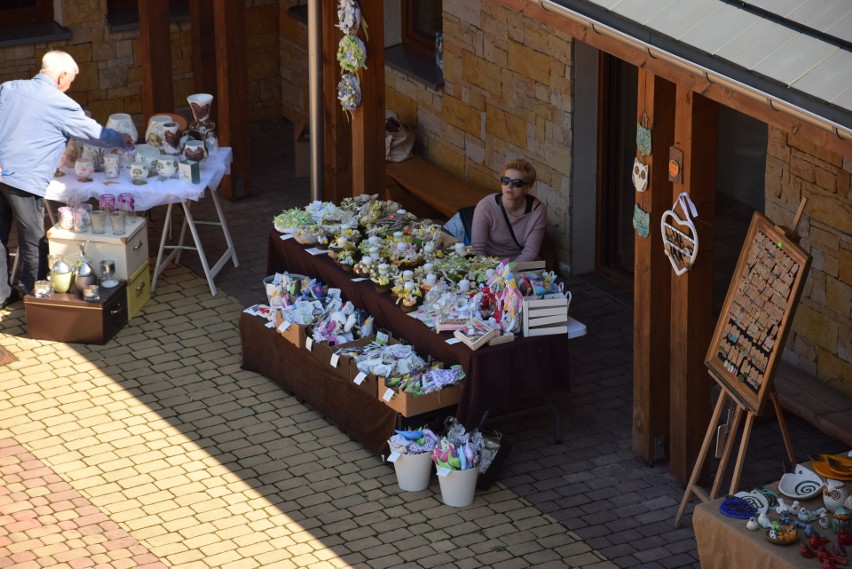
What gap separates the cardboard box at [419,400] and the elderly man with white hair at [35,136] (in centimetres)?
338

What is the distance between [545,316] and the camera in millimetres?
8562

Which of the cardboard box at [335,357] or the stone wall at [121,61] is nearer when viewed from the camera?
the cardboard box at [335,357]

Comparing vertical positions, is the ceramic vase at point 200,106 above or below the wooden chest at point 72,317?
above

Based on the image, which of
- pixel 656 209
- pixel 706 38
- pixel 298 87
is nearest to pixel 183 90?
pixel 298 87

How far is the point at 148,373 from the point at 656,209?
3.73m

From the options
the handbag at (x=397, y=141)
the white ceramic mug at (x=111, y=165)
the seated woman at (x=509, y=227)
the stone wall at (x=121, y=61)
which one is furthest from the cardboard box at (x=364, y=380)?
the stone wall at (x=121, y=61)

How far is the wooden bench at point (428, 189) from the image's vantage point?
11545mm

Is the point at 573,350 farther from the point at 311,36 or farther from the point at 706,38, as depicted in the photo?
the point at 706,38

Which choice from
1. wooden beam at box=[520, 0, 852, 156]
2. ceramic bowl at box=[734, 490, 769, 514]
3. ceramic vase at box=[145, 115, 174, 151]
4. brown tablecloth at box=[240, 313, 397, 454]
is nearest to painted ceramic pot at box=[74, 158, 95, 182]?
ceramic vase at box=[145, 115, 174, 151]

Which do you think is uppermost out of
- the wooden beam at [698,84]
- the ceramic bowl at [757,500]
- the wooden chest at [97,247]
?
the wooden beam at [698,84]

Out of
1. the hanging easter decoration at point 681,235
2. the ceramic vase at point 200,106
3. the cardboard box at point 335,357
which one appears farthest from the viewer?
the ceramic vase at point 200,106

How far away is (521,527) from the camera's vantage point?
8016 mm

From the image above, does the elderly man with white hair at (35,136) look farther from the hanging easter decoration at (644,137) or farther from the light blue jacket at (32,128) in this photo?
the hanging easter decoration at (644,137)

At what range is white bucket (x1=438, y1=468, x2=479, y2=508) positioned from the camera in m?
8.14
